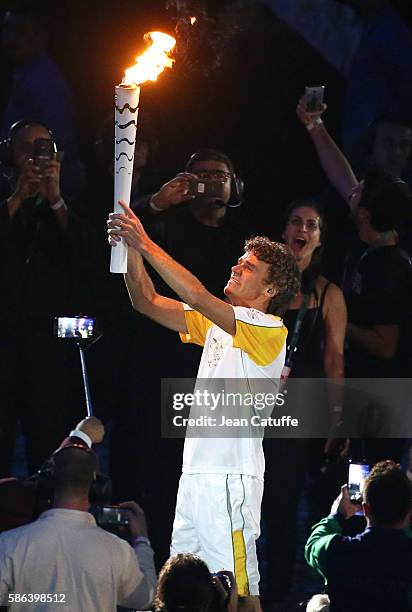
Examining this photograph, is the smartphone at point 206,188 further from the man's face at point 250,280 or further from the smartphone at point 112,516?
the smartphone at point 112,516

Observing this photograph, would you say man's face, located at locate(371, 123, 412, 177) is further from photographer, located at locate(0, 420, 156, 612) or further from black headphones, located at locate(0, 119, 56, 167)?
photographer, located at locate(0, 420, 156, 612)

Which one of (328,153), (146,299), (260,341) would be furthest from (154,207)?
(260,341)

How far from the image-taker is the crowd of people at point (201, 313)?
5023 millimetres

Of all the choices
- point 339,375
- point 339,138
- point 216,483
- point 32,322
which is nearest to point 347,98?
point 339,138

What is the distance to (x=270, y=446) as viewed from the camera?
6137mm

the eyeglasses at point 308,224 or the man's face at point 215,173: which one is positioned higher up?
the man's face at point 215,173

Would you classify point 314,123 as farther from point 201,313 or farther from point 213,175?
point 201,313

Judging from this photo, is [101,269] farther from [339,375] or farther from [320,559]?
[320,559]

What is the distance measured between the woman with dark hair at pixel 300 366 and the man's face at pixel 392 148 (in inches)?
31.7

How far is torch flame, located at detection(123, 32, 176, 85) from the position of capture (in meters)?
4.93

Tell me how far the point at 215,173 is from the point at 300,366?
3.60ft

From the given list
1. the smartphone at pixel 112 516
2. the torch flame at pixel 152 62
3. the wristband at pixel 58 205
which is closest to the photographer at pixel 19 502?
the smartphone at pixel 112 516

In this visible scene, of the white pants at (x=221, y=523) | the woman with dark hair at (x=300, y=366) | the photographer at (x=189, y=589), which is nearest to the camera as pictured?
the photographer at (x=189, y=589)

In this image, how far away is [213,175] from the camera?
641cm
